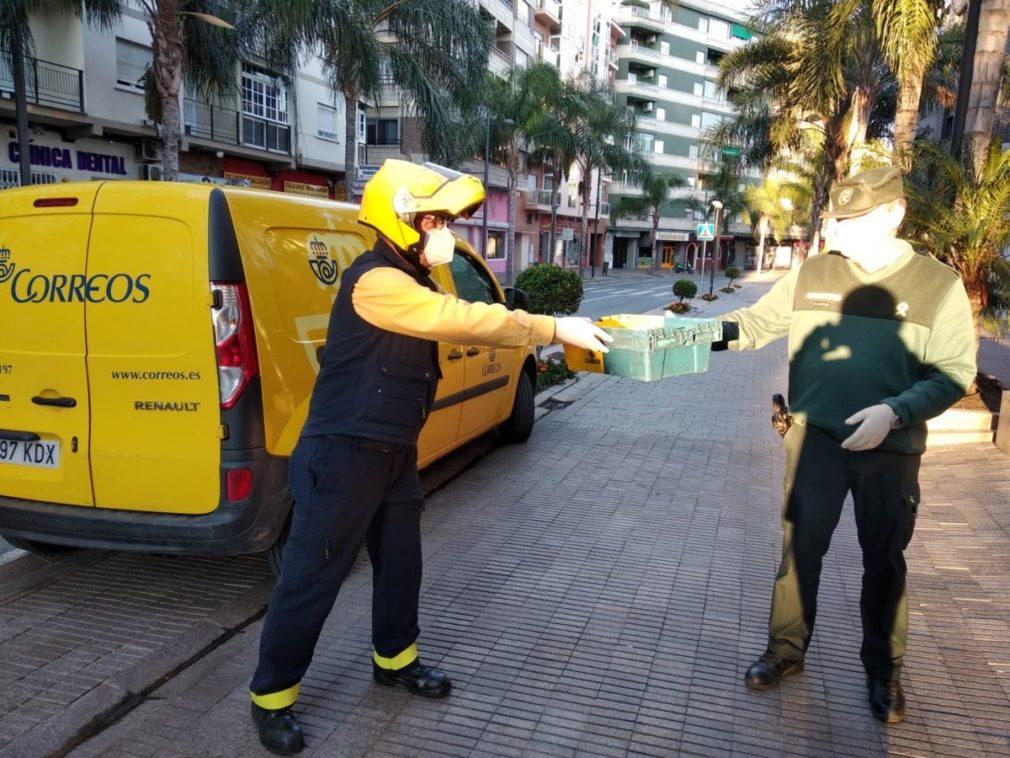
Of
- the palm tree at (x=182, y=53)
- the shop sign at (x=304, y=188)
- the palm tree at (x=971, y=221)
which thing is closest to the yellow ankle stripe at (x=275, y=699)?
the palm tree at (x=971, y=221)

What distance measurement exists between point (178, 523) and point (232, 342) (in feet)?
2.67

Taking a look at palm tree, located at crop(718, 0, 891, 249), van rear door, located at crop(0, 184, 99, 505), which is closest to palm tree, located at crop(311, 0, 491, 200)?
palm tree, located at crop(718, 0, 891, 249)

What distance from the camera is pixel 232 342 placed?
3352mm

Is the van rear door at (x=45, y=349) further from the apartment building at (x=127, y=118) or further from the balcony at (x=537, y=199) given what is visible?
the balcony at (x=537, y=199)

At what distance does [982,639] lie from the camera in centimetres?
361

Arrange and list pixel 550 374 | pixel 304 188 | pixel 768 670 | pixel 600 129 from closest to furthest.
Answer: pixel 768 670 → pixel 550 374 → pixel 304 188 → pixel 600 129

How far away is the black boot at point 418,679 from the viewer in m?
3.01

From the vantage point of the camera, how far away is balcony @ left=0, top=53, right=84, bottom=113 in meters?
17.2

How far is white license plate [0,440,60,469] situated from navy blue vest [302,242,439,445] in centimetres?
159

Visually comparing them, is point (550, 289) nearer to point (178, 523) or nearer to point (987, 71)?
point (987, 71)

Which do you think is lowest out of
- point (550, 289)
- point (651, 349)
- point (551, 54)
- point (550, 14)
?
point (550, 289)

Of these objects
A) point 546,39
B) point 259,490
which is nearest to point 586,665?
point 259,490

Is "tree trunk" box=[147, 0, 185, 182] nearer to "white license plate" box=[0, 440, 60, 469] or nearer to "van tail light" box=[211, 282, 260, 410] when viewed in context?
"white license plate" box=[0, 440, 60, 469]

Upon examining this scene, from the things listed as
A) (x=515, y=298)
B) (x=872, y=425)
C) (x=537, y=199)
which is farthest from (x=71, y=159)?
(x=537, y=199)
